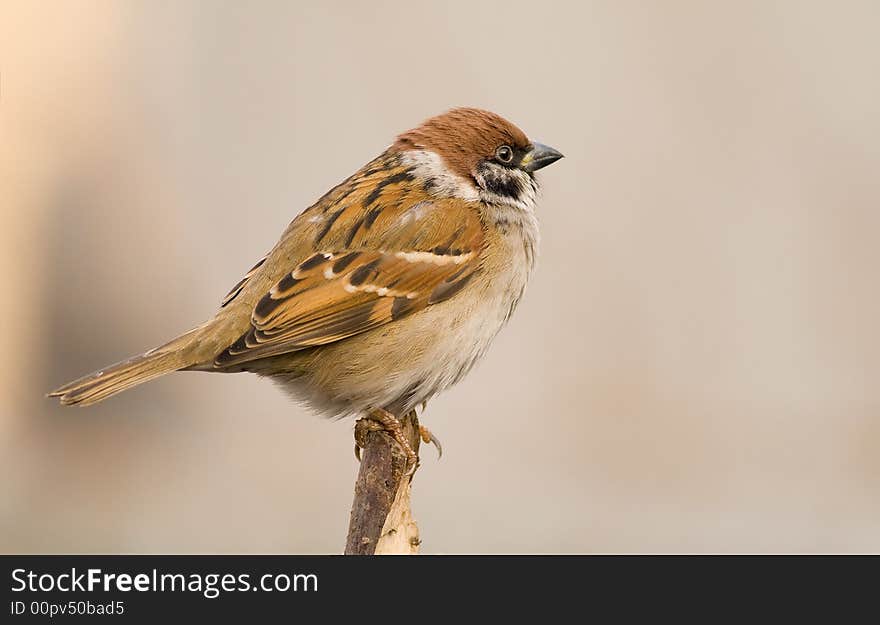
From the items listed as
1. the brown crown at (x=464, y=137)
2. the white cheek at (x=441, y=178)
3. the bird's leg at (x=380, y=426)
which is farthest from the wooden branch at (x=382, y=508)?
the brown crown at (x=464, y=137)

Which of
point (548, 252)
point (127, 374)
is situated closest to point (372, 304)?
point (127, 374)

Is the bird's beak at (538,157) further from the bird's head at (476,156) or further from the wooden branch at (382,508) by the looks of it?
the wooden branch at (382,508)

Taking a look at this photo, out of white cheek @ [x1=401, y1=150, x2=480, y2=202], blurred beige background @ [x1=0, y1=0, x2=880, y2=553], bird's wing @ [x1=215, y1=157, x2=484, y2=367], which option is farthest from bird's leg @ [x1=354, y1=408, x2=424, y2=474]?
blurred beige background @ [x1=0, y1=0, x2=880, y2=553]

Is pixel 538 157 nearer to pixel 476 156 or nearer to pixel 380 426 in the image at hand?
pixel 476 156

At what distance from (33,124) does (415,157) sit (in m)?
3.84

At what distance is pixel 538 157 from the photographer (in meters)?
4.47

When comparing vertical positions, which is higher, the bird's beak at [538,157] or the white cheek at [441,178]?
the bird's beak at [538,157]

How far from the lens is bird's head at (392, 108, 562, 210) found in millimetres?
4363

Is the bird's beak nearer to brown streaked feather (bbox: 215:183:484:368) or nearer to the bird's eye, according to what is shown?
the bird's eye

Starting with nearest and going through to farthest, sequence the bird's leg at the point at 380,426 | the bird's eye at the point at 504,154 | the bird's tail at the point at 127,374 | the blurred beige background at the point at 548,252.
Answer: the bird's tail at the point at 127,374
the bird's leg at the point at 380,426
the bird's eye at the point at 504,154
the blurred beige background at the point at 548,252

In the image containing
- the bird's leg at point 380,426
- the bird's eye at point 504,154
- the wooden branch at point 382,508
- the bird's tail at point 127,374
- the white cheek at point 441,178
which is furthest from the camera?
the bird's eye at point 504,154

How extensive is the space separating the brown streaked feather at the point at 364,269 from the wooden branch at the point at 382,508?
1.46 feet

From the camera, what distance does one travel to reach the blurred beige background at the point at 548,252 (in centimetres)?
698

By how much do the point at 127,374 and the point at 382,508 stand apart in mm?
953
